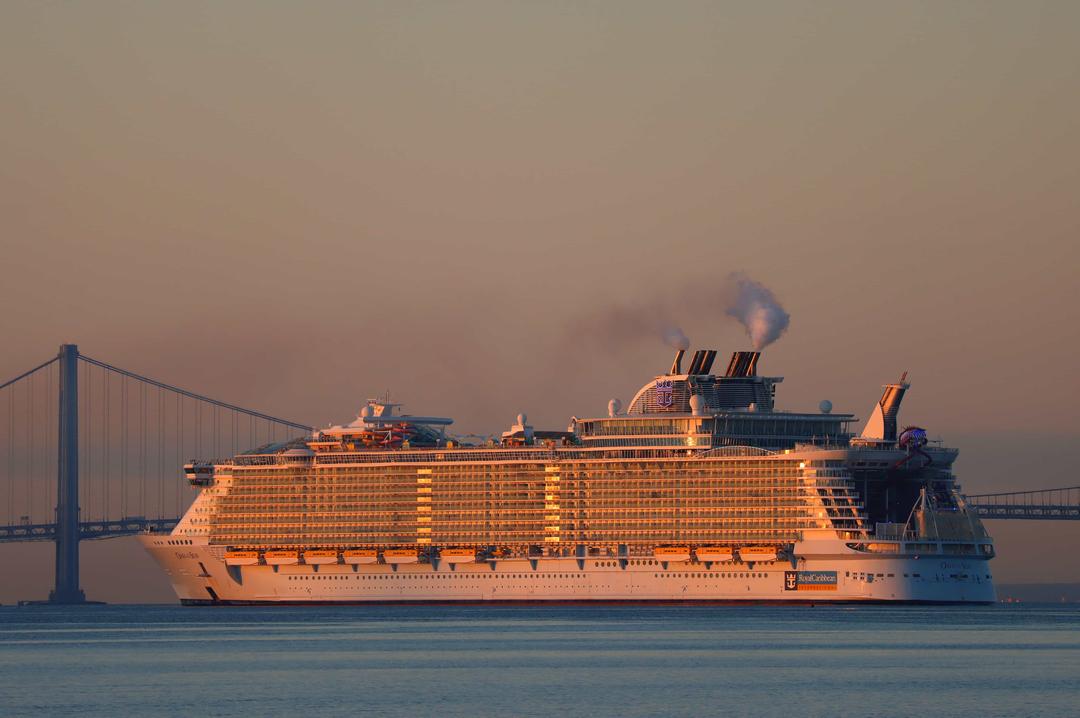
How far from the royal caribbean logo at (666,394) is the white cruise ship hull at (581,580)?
22.9 feet

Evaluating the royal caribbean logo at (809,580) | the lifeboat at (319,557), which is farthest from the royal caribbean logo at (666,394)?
the lifeboat at (319,557)

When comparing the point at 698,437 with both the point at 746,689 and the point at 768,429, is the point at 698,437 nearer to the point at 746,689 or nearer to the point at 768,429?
the point at 768,429

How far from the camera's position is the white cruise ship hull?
88312 mm

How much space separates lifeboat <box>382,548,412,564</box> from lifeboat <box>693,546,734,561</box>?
13.6 metres

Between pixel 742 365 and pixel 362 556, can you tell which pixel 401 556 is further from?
pixel 742 365

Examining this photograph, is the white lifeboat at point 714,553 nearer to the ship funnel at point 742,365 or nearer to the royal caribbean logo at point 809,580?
the royal caribbean logo at point 809,580

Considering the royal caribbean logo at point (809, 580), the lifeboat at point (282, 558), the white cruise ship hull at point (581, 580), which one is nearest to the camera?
the white cruise ship hull at point (581, 580)

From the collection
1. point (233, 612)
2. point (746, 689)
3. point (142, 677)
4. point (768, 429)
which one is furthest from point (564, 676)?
point (233, 612)

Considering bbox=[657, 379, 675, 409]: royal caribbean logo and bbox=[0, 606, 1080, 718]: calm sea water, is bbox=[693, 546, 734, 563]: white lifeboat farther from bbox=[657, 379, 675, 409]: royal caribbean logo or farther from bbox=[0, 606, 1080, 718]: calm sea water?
bbox=[657, 379, 675, 409]: royal caribbean logo

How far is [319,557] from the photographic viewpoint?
102312 millimetres

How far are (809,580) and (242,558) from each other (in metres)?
27.9

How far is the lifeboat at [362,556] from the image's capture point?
101 meters

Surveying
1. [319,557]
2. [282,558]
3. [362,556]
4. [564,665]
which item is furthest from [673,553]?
[564,665]

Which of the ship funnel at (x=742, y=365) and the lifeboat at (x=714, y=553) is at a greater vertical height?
the ship funnel at (x=742, y=365)
